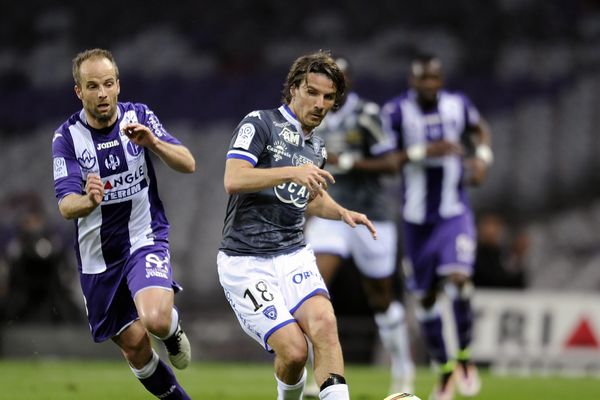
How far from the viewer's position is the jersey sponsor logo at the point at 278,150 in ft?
21.5

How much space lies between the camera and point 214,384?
1164 centimetres

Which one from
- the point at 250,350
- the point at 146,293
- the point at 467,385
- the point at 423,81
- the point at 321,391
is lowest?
the point at 250,350

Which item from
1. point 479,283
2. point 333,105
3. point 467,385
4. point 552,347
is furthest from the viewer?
point 479,283

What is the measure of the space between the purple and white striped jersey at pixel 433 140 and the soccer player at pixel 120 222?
3.94 metres

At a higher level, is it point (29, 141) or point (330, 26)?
point (330, 26)

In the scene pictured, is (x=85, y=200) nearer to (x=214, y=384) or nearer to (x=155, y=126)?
(x=155, y=126)

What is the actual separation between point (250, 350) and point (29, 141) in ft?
23.4

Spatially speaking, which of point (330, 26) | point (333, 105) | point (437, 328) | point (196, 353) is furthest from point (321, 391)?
point (330, 26)

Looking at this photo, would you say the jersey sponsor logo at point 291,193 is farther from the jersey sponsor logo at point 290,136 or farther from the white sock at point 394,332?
the white sock at point 394,332

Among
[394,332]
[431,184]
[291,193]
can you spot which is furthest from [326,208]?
[394,332]

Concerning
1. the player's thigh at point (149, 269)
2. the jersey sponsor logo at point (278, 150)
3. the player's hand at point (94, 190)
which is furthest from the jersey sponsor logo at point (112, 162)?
the jersey sponsor logo at point (278, 150)

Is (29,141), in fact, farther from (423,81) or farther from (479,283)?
(423,81)

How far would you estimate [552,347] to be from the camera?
14594 mm

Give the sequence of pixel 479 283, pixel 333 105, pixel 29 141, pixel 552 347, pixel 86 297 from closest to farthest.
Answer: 1. pixel 333 105
2. pixel 86 297
3. pixel 552 347
4. pixel 479 283
5. pixel 29 141
